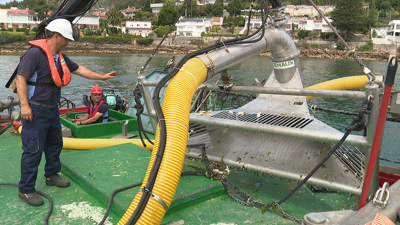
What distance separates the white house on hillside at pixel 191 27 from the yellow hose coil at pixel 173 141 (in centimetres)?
10109

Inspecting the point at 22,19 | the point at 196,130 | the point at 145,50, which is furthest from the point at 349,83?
the point at 22,19

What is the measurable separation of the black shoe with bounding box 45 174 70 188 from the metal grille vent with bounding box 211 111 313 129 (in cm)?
198

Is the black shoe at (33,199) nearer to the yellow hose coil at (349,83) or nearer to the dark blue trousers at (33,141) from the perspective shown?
the dark blue trousers at (33,141)

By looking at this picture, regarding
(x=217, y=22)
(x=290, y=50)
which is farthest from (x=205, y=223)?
(x=217, y=22)

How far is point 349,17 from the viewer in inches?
3361

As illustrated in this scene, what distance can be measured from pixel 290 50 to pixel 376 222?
12.4 feet

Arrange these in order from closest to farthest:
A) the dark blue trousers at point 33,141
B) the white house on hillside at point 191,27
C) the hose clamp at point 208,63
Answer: the dark blue trousers at point 33,141
the hose clamp at point 208,63
the white house on hillside at point 191,27

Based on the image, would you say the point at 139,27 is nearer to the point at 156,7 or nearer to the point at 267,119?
the point at 156,7

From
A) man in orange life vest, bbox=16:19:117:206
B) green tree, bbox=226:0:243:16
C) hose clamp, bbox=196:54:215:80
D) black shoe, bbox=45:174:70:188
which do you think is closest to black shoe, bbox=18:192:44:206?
man in orange life vest, bbox=16:19:117:206

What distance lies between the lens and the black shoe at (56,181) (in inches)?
163

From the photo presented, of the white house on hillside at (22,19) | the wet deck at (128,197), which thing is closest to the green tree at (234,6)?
the white house on hillside at (22,19)

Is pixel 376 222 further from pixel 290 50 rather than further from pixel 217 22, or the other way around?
pixel 217 22

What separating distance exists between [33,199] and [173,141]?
72.0 inches

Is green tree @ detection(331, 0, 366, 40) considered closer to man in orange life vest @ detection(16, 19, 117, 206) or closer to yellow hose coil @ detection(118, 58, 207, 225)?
yellow hose coil @ detection(118, 58, 207, 225)
